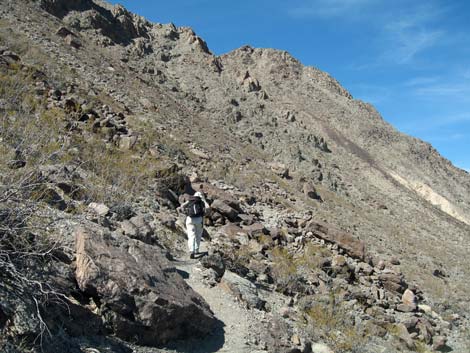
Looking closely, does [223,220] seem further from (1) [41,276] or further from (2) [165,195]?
(1) [41,276]

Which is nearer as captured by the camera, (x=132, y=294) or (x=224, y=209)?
(x=132, y=294)

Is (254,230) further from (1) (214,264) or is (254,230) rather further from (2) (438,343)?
(2) (438,343)

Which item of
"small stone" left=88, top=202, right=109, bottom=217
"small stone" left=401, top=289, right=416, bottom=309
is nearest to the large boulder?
"small stone" left=88, top=202, right=109, bottom=217

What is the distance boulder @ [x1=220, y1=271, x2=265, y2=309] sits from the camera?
5.95 meters

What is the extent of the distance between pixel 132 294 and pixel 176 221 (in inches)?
167

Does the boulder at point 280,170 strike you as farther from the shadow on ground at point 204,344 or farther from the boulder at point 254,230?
the shadow on ground at point 204,344

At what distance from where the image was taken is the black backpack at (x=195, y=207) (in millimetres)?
7059

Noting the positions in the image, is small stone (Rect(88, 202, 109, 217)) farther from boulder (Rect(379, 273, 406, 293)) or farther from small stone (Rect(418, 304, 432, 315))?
small stone (Rect(418, 304, 432, 315))

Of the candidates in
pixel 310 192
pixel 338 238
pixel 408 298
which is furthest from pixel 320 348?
pixel 310 192

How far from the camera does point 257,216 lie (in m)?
11.9

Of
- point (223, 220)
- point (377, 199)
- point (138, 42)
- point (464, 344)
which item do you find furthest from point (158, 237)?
point (138, 42)

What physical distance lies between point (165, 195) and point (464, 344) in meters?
7.20

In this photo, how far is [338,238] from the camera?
38.2 feet

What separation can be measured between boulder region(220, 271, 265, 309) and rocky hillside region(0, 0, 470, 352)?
4 centimetres
